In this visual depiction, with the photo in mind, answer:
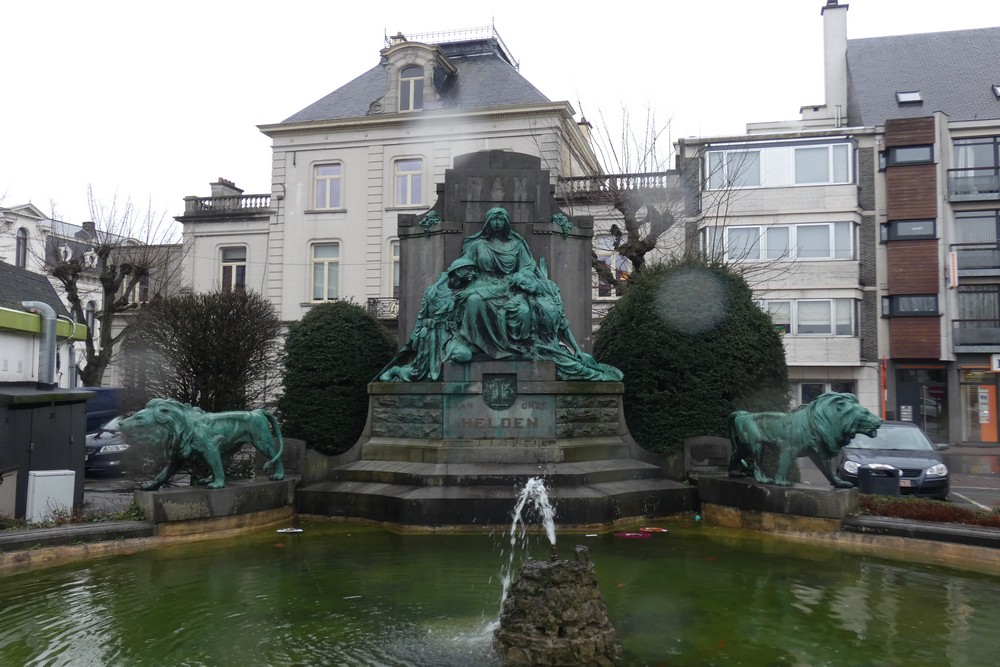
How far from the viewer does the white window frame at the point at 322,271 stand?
35969 mm

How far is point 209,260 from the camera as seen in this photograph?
36469mm

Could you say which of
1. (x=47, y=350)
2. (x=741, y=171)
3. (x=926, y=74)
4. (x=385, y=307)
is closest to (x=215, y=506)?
(x=47, y=350)

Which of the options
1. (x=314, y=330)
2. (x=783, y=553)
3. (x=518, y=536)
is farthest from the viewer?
(x=314, y=330)

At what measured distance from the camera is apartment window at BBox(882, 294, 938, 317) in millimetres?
32625

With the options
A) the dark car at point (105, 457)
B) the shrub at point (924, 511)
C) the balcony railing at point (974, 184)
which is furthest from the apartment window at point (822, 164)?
the dark car at point (105, 457)

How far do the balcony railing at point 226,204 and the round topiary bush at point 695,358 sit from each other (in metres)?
28.0

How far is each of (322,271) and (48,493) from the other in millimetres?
27289

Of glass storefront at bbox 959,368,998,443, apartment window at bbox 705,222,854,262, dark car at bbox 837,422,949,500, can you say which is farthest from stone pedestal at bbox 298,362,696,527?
glass storefront at bbox 959,368,998,443

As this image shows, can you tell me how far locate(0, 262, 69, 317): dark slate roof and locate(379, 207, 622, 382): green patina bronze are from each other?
8183 millimetres

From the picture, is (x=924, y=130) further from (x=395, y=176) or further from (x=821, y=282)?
(x=395, y=176)

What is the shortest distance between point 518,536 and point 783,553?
2.78m

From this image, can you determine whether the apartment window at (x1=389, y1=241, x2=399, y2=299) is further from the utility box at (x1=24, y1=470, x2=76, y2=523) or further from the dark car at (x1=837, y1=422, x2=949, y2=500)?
the utility box at (x1=24, y1=470, x2=76, y2=523)

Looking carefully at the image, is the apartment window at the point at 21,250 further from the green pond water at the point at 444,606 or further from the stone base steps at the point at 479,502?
the green pond water at the point at 444,606

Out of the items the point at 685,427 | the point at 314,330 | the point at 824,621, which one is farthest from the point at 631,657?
the point at 314,330
